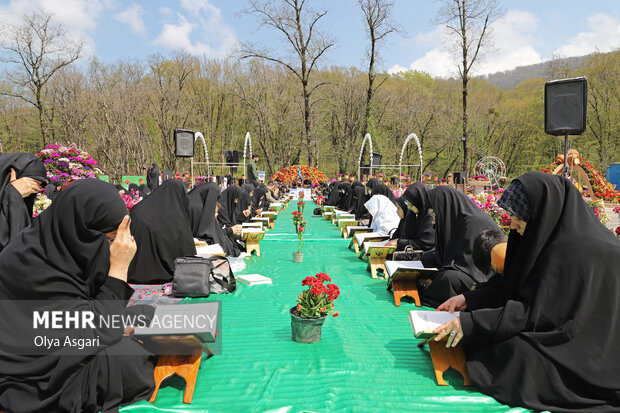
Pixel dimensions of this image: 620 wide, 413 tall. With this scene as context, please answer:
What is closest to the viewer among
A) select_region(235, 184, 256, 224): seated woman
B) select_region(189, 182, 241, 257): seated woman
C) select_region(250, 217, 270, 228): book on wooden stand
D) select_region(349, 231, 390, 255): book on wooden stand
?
select_region(189, 182, 241, 257): seated woman

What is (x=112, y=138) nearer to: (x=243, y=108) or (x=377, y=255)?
(x=243, y=108)

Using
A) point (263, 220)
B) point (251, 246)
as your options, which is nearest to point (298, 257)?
point (251, 246)

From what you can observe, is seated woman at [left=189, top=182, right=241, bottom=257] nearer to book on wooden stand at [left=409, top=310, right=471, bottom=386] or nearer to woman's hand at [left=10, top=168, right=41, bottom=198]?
woman's hand at [left=10, top=168, right=41, bottom=198]

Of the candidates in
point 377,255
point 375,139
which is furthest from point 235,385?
point 375,139

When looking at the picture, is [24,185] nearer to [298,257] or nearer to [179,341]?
[179,341]

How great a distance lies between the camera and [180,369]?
2732 mm

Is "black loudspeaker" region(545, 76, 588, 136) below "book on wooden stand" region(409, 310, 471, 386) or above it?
above

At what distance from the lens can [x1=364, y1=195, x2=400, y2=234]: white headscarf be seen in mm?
7480

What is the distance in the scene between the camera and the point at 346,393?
109 inches

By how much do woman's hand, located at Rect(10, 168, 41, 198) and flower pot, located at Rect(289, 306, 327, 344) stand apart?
301 centimetres

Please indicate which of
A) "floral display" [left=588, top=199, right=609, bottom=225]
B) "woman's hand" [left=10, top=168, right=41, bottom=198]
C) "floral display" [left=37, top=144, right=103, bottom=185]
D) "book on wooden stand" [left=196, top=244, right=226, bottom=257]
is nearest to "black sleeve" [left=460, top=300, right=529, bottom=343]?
"book on wooden stand" [left=196, top=244, right=226, bottom=257]

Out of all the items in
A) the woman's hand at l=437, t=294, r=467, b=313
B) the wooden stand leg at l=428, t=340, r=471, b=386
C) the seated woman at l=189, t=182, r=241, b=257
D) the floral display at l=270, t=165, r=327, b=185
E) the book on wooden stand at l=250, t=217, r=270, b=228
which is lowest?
the wooden stand leg at l=428, t=340, r=471, b=386

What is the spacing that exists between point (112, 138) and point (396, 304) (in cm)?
3230

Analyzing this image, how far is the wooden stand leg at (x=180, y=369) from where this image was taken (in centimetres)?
268
